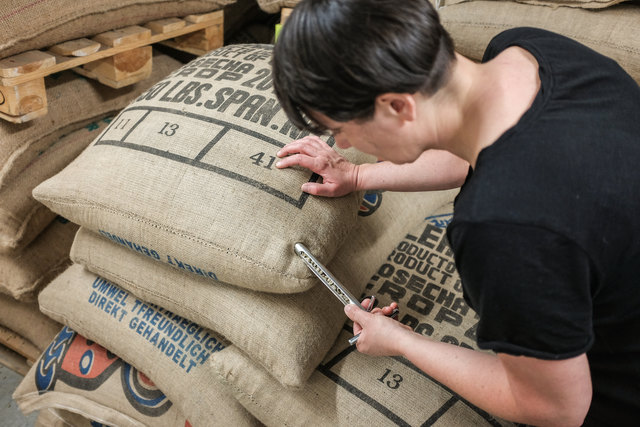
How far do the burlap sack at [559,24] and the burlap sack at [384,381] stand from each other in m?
0.65

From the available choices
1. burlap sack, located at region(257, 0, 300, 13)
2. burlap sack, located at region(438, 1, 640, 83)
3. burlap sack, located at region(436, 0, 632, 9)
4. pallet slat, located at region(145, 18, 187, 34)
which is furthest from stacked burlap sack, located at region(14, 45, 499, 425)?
burlap sack, located at region(436, 0, 632, 9)

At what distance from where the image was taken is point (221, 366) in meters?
1.04

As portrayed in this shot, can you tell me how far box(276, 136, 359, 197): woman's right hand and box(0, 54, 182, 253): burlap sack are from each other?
2.30 ft

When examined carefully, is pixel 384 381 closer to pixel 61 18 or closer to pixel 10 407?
pixel 61 18

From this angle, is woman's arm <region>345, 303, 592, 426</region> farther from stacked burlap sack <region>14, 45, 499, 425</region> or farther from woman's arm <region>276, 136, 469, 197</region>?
woman's arm <region>276, 136, 469, 197</region>

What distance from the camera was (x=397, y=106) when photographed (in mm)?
662

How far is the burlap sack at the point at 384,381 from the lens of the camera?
951 mm

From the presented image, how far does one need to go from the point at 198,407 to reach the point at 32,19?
0.88m

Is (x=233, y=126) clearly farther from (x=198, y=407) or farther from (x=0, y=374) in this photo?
(x=0, y=374)

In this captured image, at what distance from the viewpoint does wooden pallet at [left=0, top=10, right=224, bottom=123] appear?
1199 millimetres

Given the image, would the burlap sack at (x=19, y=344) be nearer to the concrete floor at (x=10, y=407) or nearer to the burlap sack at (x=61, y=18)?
the concrete floor at (x=10, y=407)

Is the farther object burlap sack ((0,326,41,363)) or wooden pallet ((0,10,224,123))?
burlap sack ((0,326,41,363))

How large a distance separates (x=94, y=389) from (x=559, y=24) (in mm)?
1399

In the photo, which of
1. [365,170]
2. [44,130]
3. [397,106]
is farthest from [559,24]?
[44,130]
